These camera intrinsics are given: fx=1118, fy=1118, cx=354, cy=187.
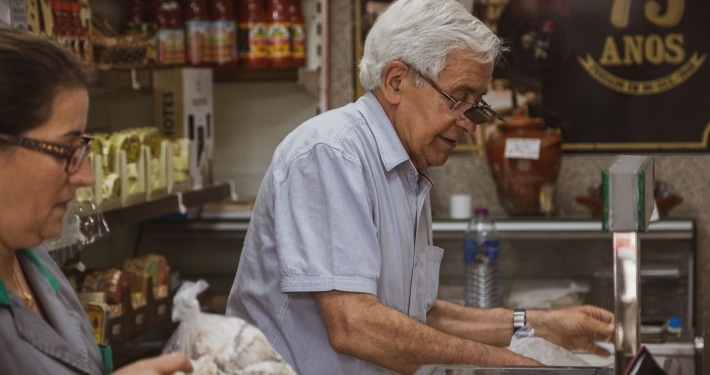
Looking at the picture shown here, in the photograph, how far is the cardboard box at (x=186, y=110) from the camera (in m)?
4.16

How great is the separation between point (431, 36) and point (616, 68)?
239cm

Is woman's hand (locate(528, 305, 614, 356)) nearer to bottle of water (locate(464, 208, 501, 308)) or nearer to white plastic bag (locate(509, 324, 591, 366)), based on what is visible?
white plastic bag (locate(509, 324, 591, 366))

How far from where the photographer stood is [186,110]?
4215 mm

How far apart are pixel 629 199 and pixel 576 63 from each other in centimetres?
312

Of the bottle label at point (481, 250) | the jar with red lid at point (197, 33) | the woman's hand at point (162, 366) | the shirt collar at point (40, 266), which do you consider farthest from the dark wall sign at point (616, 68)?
the woman's hand at point (162, 366)

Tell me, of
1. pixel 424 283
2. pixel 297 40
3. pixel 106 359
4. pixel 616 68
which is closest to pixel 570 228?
pixel 616 68

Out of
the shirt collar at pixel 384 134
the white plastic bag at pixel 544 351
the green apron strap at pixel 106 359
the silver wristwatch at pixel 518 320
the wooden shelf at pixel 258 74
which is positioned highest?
the shirt collar at pixel 384 134

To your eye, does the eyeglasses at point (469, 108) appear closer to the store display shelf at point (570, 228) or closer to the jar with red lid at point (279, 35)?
the store display shelf at point (570, 228)

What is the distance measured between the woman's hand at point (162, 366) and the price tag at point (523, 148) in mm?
3010

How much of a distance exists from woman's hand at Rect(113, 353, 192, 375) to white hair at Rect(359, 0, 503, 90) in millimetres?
1114

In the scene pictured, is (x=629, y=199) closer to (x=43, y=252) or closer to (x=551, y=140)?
(x=43, y=252)

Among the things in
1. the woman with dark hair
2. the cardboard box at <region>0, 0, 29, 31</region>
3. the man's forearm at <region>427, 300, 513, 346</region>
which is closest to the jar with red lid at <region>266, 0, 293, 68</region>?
the cardboard box at <region>0, 0, 29, 31</region>

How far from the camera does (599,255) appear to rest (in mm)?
4543

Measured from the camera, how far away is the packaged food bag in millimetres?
1388
